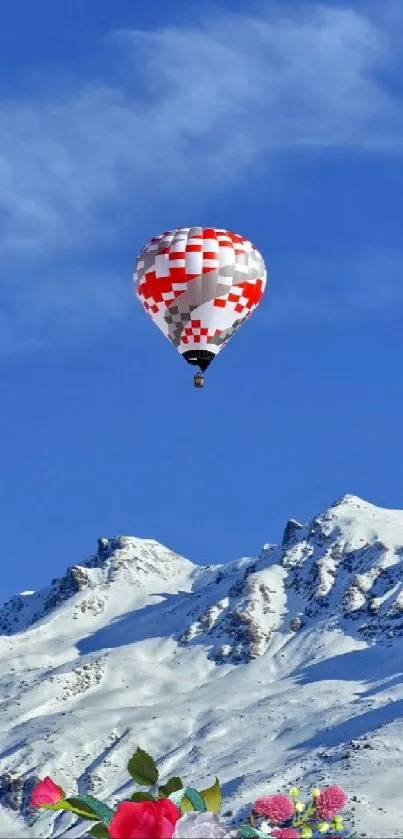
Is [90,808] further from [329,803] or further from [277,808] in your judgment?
[329,803]

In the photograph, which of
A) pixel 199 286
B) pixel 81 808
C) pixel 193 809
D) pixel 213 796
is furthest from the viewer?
pixel 199 286

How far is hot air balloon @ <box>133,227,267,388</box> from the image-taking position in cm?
6019

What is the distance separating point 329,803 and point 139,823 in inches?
53.3

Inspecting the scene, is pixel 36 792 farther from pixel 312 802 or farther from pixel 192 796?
pixel 312 802

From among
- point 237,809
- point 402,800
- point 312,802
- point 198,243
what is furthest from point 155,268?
point 237,809

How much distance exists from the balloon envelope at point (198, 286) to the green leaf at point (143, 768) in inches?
2103

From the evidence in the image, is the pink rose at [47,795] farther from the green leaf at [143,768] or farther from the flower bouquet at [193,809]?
the green leaf at [143,768]

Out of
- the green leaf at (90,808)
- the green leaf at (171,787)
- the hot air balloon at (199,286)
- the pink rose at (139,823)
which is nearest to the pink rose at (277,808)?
the green leaf at (171,787)

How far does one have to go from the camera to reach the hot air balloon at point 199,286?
60188mm

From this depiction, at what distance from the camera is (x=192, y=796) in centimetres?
686

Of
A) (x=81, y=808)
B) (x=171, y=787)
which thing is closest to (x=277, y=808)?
(x=171, y=787)

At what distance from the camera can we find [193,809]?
6.66 metres

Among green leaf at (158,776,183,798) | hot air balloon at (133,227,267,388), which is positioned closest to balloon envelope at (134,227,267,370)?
hot air balloon at (133,227,267,388)

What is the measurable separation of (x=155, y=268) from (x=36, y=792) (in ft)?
185
